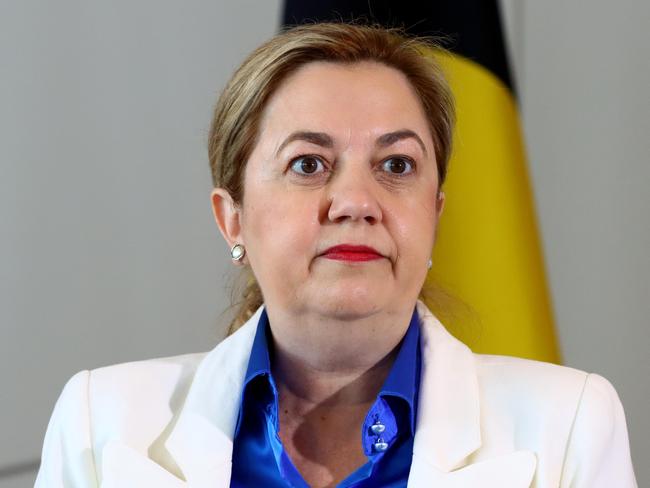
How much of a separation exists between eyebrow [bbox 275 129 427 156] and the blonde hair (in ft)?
0.29

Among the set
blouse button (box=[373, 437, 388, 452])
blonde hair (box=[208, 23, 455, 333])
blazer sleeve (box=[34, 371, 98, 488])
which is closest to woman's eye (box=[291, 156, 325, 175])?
blonde hair (box=[208, 23, 455, 333])

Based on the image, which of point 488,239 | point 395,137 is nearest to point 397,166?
point 395,137

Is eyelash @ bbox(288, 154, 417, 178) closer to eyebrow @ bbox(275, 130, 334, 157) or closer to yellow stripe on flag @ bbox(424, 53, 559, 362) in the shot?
eyebrow @ bbox(275, 130, 334, 157)

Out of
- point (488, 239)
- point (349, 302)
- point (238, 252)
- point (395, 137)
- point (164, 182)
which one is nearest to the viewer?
point (349, 302)

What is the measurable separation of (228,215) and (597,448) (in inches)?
26.5

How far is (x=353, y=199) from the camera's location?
137cm

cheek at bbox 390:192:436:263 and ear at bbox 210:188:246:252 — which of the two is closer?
cheek at bbox 390:192:436:263

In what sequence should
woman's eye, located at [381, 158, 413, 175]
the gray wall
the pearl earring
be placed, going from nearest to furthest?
woman's eye, located at [381, 158, 413, 175] < the pearl earring < the gray wall


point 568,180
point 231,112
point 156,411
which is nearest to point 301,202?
point 231,112

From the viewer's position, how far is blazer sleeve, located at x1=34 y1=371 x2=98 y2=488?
152 centimetres

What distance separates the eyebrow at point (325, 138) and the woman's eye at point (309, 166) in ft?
0.08

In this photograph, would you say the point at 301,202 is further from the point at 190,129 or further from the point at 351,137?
the point at 190,129

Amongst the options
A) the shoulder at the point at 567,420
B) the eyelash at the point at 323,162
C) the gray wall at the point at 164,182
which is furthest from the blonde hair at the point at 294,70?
the gray wall at the point at 164,182

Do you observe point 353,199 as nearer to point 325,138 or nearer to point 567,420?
point 325,138
